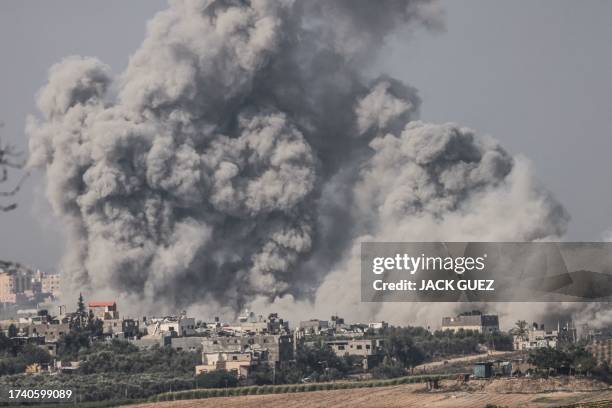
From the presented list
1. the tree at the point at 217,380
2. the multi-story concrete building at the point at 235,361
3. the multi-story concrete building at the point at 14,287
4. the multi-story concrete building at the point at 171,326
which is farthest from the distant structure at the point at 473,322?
the multi-story concrete building at the point at 14,287

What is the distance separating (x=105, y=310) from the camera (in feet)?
293

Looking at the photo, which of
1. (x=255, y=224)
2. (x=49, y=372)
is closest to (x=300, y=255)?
(x=255, y=224)

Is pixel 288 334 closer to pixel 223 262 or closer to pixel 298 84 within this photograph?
pixel 223 262

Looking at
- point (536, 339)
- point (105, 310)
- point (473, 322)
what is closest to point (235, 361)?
point (536, 339)

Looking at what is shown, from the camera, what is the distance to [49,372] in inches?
2591

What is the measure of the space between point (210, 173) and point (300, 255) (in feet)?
27.1

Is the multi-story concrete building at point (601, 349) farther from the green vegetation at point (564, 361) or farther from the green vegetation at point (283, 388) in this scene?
the green vegetation at point (283, 388)

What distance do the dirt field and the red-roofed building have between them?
3039 centimetres

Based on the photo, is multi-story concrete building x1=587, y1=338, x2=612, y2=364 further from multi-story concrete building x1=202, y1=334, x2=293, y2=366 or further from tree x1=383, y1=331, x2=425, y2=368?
multi-story concrete building x1=202, y1=334, x2=293, y2=366

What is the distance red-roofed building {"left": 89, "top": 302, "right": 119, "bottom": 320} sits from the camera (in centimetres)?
8741

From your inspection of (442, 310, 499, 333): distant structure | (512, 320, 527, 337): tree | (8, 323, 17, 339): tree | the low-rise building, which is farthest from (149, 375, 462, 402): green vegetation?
(8, 323, 17, 339): tree
